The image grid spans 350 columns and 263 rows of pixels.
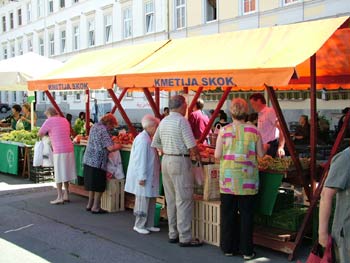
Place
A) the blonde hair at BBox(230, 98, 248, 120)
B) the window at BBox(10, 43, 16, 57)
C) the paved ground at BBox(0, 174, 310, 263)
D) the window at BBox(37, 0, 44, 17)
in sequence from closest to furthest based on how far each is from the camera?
the blonde hair at BBox(230, 98, 248, 120), the paved ground at BBox(0, 174, 310, 263), the window at BBox(37, 0, 44, 17), the window at BBox(10, 43, 16, 57)

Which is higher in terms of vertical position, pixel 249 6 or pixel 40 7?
pixel 40 7

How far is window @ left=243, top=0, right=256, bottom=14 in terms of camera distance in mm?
21394

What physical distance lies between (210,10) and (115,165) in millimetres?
17770

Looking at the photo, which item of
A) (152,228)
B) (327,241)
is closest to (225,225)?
(152,228)

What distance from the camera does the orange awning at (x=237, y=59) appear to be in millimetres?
5270

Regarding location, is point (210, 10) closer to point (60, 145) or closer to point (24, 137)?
point (24, 137)

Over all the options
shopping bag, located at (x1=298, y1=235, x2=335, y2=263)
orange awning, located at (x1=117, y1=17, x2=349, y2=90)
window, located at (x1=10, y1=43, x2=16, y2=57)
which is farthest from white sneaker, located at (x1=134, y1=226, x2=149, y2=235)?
window, located at (x1=10, y1=43, x2=16, y2=57)

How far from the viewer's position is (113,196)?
7.75 meters

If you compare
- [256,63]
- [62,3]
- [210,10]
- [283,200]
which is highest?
[62,3]

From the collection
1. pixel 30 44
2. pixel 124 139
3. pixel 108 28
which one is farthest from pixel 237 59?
pixel 30 44

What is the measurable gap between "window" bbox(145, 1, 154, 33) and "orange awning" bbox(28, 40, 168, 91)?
18306 mm

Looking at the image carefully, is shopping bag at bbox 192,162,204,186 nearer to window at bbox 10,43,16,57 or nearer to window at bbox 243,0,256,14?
window at bbox 243,0,256,14

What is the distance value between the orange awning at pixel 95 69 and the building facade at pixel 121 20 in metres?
11.5

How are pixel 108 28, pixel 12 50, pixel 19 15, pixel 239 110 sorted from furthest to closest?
pixel 12 50, pixel 19 15, pixel 108 28, pixel 239 110
